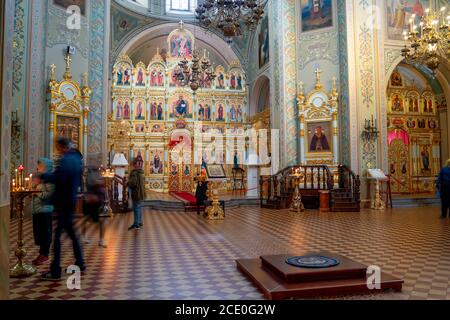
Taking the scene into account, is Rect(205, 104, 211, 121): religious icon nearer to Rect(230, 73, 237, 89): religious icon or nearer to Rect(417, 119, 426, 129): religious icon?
Rect(230, 73, 237, 89): religious icon

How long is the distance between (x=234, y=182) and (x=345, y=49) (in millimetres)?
8391

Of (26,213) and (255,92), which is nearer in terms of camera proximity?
(26,213)

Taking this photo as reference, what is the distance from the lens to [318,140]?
1407 centimetres

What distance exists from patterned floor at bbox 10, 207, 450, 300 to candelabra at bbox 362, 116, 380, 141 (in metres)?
3.58

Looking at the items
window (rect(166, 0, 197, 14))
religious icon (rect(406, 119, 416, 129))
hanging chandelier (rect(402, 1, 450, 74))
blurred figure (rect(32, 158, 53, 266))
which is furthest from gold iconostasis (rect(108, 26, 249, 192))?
blurred figure (rect(32, 158, 53, 266))

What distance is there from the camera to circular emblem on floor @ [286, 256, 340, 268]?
13.9 feet

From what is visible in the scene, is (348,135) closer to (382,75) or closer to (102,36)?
(382,75)

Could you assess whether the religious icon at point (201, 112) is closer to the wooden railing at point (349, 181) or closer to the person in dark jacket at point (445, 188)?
the wooden railing at point (349, 181)

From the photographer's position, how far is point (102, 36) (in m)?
13.1

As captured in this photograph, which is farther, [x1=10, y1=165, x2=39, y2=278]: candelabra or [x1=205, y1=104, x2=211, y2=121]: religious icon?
[x1=205, y1=104, x2=211, y2=121]: religious icon
